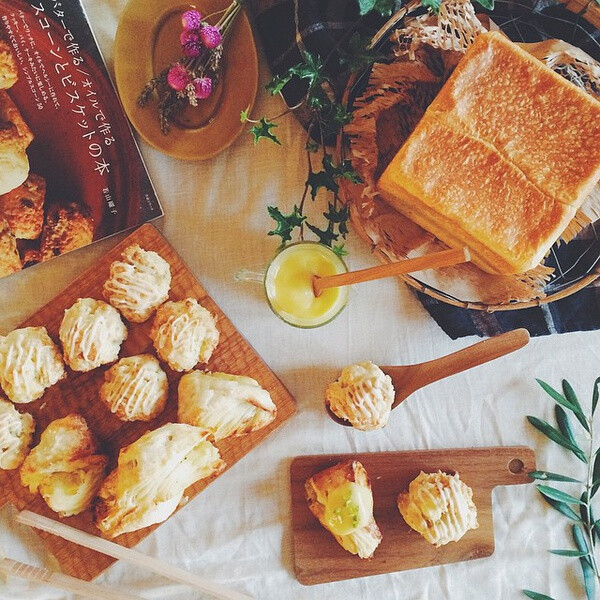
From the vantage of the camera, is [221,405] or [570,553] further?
[570,553]

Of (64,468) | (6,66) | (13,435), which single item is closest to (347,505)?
(64,468)

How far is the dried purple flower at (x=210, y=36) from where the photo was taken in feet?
3.49

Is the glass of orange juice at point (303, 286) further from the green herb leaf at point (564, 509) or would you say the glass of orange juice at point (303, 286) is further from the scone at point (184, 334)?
the green herb leaf at point (564, 509)

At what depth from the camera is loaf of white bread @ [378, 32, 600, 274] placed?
1017 mm

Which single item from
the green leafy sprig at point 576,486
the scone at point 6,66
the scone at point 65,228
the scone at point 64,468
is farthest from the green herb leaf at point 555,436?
the scone at point 6,66

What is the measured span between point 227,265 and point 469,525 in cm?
66

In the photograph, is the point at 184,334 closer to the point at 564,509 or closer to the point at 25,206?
the point at 25,206

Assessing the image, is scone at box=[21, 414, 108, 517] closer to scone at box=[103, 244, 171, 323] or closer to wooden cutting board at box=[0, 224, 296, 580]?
wooden cutting board at box=[0, 224, 296, 580]

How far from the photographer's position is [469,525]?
1.17 m

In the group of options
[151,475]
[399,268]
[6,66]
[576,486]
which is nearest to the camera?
[399,268]

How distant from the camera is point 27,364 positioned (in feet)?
3.57

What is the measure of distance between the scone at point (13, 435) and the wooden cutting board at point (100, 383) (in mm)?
23

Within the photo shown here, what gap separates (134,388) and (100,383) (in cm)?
10

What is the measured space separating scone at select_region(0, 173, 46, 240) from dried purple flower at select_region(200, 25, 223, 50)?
0.39 m
